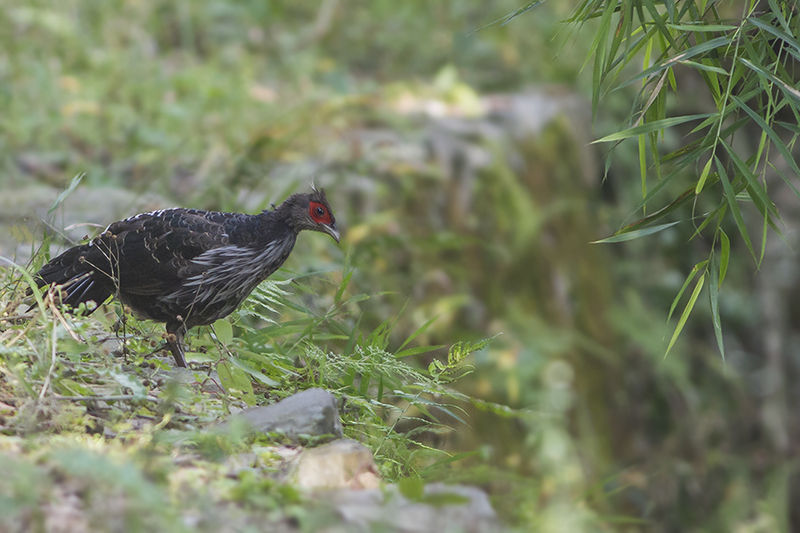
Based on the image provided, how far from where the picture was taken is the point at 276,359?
370cm

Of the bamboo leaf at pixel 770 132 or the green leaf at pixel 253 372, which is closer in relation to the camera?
the bamboo leaf at pixel 770 132

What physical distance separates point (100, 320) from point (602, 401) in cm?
415

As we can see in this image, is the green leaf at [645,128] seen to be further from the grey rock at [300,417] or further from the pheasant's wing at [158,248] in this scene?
the pheasant's wing at [158,248]

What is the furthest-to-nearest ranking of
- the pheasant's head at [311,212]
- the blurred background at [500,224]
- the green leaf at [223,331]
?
the blurred background at [500,224]
the pheasant's head at [311,212]
the green leaf at [223,331]

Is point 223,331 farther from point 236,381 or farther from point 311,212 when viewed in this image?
point 311,212

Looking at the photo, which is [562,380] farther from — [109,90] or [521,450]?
[109,90]

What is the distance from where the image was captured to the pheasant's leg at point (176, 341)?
142 inches

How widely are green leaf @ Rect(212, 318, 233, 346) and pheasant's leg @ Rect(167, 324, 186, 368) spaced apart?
0.13 m

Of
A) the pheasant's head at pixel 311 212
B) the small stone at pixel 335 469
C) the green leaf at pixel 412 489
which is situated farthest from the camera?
the pheasant's head at pixel 311 212

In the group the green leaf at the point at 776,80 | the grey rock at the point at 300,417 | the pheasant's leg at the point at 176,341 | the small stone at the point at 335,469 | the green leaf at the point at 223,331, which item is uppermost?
the pheasant's leg at the point at 176,341

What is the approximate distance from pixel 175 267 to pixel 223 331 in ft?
1.01

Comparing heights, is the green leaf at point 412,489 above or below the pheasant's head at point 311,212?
below

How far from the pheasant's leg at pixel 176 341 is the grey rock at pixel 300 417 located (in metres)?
0.60

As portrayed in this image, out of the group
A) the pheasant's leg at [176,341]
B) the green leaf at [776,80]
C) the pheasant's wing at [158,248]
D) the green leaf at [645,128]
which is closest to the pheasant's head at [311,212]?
the pheasant's wing at [158,248]
